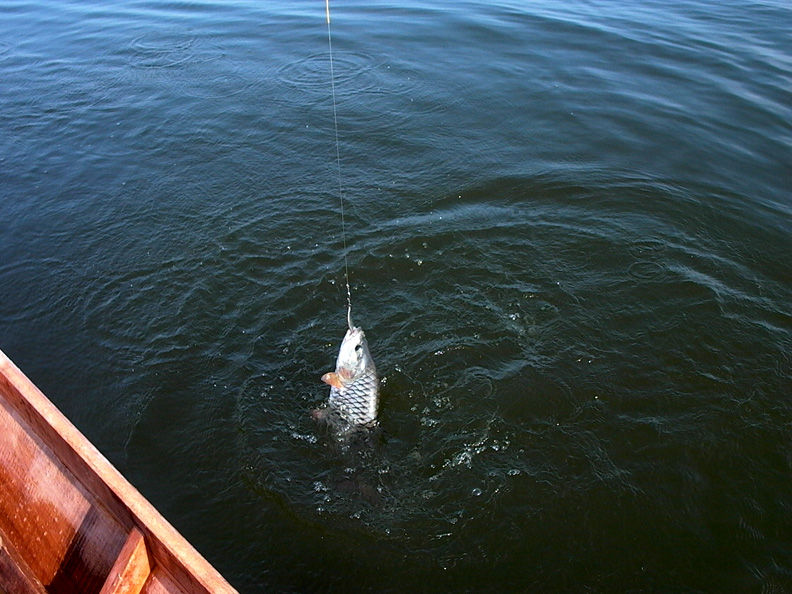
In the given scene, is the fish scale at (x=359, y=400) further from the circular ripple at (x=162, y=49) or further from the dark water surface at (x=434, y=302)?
the circular ripple at (x=162, y=49)

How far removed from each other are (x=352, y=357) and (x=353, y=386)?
0.33 meters

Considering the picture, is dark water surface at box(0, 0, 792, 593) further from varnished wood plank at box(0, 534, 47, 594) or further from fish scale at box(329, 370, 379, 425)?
varnished wood plank at box(0, 534, 47, 594)

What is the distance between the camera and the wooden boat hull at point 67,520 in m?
3.87

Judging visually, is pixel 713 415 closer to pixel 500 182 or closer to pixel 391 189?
pixel 500 182

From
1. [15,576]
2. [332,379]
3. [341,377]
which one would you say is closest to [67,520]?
[15,576]

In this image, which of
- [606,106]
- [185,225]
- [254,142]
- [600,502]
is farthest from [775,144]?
[185,225]

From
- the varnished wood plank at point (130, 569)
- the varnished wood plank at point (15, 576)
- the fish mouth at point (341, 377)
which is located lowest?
the varnished wood plank at point (15, 576)

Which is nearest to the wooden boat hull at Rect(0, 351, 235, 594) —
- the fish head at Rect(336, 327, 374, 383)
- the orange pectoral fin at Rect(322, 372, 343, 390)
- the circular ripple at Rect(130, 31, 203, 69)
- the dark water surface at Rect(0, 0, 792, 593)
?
the dark water surface at Rect(0, 0, 792, 593)

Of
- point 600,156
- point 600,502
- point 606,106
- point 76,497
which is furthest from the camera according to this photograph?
point 606,106

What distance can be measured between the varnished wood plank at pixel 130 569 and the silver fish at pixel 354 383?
188 centimetres

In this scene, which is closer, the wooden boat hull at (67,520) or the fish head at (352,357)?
the wooden boat hull at (67,520)

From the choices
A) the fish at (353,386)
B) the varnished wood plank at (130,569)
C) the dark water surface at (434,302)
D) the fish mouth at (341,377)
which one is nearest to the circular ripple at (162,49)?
the dark water surface at (434,302)

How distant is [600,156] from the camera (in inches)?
396

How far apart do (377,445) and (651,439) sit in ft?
8.36
